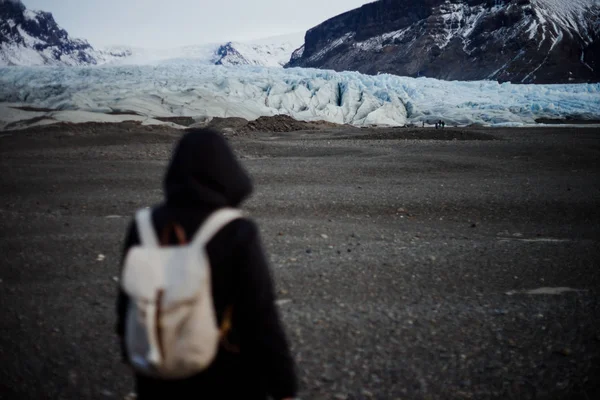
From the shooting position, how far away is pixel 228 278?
177cm

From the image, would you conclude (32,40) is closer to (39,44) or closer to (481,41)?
(39,44)

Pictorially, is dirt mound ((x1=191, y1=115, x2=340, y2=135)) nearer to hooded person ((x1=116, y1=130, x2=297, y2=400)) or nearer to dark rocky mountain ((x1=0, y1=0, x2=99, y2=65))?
hooded person ((x1=116, y1=130, x2=297, y2=400))

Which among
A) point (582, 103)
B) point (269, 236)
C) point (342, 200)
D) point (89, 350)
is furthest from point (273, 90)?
point (89, 350)

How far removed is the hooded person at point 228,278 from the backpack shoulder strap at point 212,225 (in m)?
0.02

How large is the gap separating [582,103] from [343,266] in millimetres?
38421

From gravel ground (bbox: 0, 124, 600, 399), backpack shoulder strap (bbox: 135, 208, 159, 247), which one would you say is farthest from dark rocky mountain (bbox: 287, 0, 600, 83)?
backpack shoulder strap (bbox: 135, 208, 159, 247)

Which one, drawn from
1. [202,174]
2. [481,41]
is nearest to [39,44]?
[481,41]

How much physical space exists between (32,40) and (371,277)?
164081 mm

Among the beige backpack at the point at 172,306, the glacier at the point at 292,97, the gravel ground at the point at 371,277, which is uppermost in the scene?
the glacier at the point at 292,97

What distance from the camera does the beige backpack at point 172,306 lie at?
1.65 metres

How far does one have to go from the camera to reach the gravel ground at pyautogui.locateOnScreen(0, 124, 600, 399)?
3.48 metres

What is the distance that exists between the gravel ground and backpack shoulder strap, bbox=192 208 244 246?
76.7 inches

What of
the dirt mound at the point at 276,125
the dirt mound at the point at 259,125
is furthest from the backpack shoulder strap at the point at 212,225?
the dirt mound at the point at 276,125

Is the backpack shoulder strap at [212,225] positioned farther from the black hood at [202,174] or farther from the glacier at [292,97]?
the glacier at [292,97]
